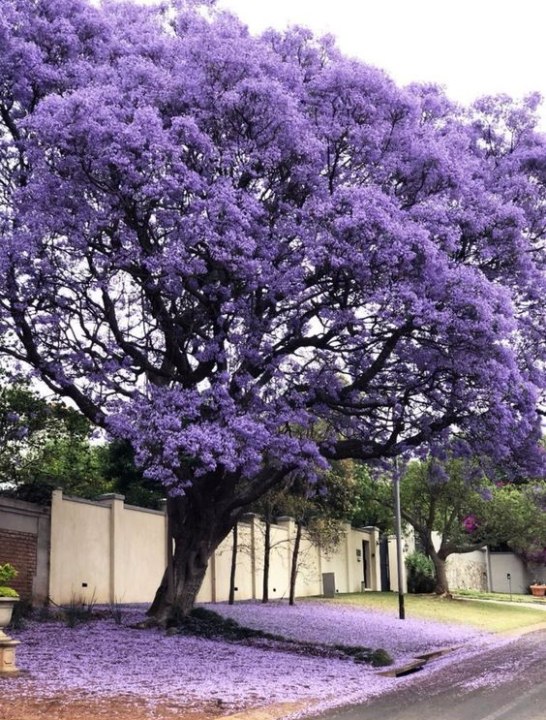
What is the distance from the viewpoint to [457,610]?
28.7 metres

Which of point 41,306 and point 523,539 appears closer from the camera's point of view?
point 41,306

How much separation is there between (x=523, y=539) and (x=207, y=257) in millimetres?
26860

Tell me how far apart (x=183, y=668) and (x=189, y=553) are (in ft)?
14.2

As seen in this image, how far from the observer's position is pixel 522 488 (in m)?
35.1

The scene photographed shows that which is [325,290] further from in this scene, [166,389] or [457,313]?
[166,389]

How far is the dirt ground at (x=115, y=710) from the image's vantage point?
8.73m

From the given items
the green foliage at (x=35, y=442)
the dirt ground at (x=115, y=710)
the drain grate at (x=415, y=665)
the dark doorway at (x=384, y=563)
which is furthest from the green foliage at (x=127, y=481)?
the dark doorway at (x=384, y=563)


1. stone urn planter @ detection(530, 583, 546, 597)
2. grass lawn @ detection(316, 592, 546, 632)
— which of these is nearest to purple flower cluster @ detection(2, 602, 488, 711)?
grass lawn @ detection(316, 592, 546, 632)

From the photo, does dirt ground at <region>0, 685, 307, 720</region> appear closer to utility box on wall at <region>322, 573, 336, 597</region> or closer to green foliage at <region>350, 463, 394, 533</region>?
green foliage at <region>350, 463, 394, 533</region>

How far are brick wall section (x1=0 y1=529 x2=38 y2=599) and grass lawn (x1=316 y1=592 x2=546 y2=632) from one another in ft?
41.3

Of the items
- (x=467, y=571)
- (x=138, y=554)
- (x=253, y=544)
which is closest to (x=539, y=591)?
(x=467, y=571)

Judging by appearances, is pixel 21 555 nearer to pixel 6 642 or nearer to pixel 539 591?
pixel 6 642

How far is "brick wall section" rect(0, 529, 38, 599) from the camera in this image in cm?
1714

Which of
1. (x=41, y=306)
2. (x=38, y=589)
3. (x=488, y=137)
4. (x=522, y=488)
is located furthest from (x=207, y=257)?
(x=522, y=488)
